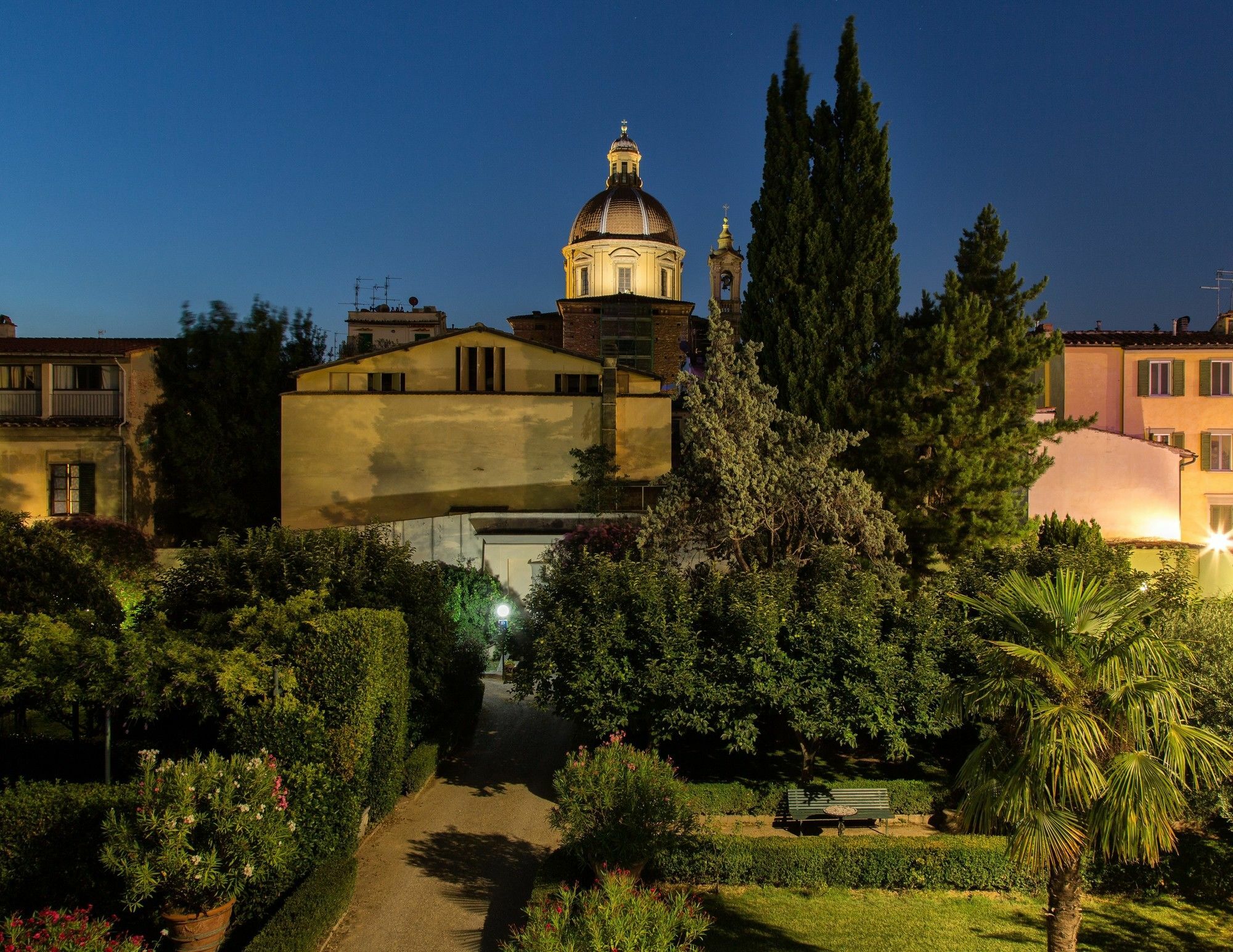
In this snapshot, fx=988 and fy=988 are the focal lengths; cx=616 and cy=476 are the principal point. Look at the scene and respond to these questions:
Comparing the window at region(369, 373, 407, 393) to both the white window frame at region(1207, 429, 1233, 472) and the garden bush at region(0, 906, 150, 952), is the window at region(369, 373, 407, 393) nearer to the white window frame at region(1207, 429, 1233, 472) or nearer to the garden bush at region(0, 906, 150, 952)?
the garden bush at region(0, 906, 150, 952)

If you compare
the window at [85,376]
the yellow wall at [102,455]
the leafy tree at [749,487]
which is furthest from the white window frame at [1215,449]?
the window at [85,376]

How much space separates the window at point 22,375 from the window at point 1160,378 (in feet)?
138

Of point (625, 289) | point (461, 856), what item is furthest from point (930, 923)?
point (625, 289)

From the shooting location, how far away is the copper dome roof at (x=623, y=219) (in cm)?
6328

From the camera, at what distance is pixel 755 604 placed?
638 inches

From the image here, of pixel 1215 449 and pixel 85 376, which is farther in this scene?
pixel 85 376

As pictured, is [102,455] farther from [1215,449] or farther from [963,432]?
[1215,449]

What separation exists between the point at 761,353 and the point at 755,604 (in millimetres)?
13901

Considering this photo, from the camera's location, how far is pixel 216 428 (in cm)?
4041

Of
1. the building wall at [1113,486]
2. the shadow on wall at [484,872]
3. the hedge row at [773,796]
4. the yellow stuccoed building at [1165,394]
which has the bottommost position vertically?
the shadow on wall at [484,872]

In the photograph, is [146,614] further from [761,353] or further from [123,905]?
[761,353]

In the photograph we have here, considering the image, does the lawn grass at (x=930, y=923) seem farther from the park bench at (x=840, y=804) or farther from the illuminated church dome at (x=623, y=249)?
the illuminated church dome at (x=623, y=249)

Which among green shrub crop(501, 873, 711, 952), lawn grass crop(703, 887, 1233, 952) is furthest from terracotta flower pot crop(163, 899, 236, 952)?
lawn grass crop(703, 887, 1233, 952)

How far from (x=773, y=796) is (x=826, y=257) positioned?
16693mm
